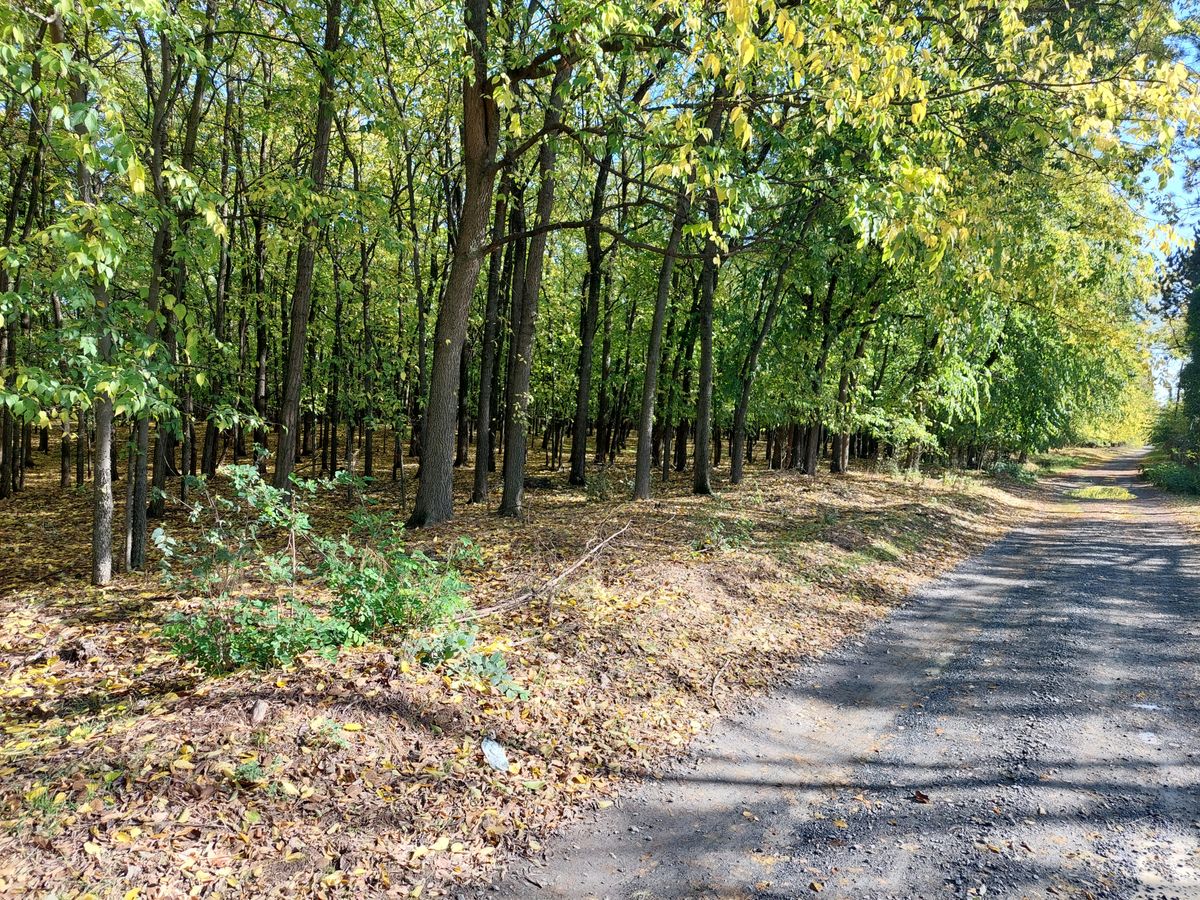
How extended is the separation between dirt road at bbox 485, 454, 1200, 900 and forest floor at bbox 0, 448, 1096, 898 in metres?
0.37

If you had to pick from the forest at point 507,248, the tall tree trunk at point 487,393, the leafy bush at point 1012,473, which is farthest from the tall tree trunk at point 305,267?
the leafy bush at point 1012,473

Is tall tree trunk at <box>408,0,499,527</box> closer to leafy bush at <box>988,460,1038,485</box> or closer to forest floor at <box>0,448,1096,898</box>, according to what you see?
forest floor at <box>0,448,1096,898</box>

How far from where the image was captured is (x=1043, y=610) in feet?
27.2

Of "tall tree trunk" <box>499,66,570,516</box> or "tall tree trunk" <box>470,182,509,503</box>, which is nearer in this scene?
"tall tree trunk" <box>499,66,570,516</box>

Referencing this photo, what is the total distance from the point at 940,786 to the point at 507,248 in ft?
51.4

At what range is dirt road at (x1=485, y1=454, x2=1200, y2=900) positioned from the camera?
136 inches

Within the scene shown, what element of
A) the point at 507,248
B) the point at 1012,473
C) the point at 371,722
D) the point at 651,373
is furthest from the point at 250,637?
the point at 1012,473

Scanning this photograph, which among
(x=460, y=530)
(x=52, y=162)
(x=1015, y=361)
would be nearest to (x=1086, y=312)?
(x=1015, y=361)

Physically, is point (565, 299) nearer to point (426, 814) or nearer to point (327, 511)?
point (327, 511)

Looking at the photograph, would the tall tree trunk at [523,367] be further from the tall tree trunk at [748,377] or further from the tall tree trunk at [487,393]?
the tall tree trunk at [748,377]

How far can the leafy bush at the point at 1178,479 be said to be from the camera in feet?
82.6

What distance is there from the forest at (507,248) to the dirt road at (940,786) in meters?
0.97

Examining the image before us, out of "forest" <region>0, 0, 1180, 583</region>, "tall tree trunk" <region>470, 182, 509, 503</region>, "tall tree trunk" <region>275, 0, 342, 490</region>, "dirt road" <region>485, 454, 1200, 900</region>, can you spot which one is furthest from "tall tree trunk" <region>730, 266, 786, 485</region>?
"tall tree trunk" <region>275, 0, 342, 490</region>

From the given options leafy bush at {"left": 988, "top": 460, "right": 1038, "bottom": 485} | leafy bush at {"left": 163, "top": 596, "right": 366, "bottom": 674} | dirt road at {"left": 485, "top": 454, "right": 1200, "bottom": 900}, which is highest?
leafy bush at {"left": 988, "top": 460, "right": 1038, "bottom": 485}
